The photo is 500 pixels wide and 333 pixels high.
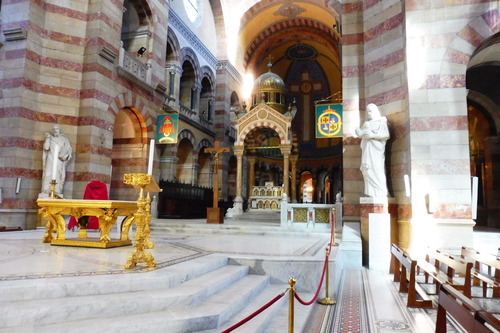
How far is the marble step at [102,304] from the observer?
287cm

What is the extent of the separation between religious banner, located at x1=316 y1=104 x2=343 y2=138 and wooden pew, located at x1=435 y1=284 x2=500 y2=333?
901 cm

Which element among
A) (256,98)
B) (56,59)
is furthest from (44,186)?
(256,98)

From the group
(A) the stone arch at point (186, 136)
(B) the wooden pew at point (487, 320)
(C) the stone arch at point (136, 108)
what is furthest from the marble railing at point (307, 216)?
(B) the wooden pew at point (487, 320)

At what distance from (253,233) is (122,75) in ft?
22.6

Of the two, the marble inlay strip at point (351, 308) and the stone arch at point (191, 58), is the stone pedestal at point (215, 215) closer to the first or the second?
the marble inlay strip at point (351, 308)

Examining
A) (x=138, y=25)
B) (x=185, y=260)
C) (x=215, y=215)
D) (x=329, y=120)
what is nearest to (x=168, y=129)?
(x=215, y=215)

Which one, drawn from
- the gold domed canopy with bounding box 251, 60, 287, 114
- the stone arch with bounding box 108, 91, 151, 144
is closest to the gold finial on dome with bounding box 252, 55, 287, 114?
the gold domed canopy with bounding box 251, 60, 287, 114

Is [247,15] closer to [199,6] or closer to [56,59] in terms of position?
[199,6]

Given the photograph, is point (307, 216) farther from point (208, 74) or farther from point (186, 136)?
point (208, 74)

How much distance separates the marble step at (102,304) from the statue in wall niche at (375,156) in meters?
5.27

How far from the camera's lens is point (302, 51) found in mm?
27516

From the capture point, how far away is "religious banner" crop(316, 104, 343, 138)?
38.0ft

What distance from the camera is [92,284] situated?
3.42 m

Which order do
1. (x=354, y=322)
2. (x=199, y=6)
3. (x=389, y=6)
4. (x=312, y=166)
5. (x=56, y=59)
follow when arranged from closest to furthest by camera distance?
(x=354, y=322), (x=389, y=6), (x=56, y=59), (x=199, y=6), (x=312, y=166)
